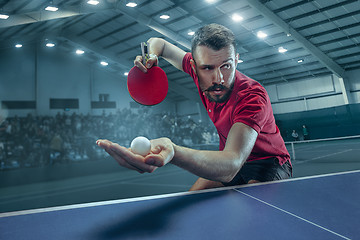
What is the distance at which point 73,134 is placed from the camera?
12.1m

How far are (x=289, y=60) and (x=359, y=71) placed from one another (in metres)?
4.63

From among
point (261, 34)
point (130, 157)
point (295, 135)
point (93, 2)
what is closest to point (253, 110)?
point (130, 157)

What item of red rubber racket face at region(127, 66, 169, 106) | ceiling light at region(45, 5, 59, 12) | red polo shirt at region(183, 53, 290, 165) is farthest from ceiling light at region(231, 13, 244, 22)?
red polo shirt at region(183, 53, 290, 165)

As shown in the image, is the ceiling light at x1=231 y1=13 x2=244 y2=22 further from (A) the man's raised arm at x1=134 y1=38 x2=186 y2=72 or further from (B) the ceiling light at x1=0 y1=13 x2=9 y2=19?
(A) the man's raised arm at x1=134 y1=38 x2=186 y2=72

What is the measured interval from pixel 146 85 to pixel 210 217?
1.33 metres

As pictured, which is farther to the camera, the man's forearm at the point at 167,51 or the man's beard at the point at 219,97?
the man's forearm at the point at 167,51

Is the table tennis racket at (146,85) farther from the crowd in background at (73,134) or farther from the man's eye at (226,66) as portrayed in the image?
the crowd in background at (73,134)

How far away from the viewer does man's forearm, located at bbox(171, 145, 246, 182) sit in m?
1.15

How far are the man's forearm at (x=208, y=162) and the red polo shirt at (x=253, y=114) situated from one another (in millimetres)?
252

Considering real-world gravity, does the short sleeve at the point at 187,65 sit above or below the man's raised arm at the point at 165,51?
below

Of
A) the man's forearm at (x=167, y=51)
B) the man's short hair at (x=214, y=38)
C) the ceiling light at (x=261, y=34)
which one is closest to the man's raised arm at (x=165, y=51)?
the man's forearm at (x=167, y=51)

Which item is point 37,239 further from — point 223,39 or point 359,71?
point 359,71

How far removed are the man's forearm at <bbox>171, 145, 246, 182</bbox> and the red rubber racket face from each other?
38.0 inches

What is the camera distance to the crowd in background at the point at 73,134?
10.4m
